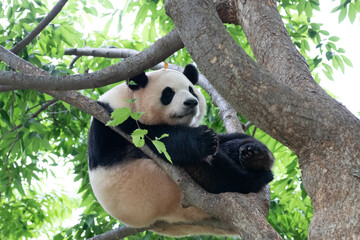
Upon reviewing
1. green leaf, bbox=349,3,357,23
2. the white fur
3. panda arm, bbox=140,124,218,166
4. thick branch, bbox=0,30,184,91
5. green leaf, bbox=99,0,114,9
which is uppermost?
green leaf, bbox=349,3,357,23

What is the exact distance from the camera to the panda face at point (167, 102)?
13.6 ft

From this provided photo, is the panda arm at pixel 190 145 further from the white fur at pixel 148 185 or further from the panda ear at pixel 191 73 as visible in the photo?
the panda ear at pixel 191 73

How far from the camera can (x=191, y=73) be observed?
475 centimetres

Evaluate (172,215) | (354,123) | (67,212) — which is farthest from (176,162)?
(67,212)

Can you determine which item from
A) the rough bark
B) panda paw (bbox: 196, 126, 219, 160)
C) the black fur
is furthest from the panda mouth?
the rough bark

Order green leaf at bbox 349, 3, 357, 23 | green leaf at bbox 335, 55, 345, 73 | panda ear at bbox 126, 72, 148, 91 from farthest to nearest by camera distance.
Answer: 1. green leaf at bbox 335, 55, 345, 73
2. green leaf at bbox 349, 3, 357, 23
3. panda ear at bbox 126, 72, 148, 91

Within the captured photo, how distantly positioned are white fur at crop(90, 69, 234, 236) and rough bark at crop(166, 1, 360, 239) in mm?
1446

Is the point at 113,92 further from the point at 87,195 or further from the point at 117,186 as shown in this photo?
the point at 87,195

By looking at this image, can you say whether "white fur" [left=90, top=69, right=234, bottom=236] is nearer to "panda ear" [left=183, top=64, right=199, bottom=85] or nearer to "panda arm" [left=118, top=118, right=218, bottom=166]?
"panda arm" [left=118, top=118, right=218, bottom=166]

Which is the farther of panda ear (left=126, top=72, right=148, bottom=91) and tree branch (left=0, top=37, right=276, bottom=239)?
panda ear (left=126, top=72, right=148, bottom=91)

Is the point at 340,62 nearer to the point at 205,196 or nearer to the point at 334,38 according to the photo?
the point at 334,38

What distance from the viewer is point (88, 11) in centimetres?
560

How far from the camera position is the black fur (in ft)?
11.5

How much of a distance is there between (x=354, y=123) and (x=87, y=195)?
4219 millimetres
